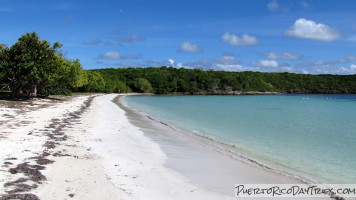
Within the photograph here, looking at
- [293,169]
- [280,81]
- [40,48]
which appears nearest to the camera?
[293,169]

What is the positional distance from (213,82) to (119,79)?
4486 centimetres

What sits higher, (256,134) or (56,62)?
(56,62)

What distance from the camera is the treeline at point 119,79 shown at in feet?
93.6

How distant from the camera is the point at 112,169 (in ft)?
24.9

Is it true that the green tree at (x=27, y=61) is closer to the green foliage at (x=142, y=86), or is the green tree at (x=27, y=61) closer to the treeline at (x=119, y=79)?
the treeline at (x=119, y=79)

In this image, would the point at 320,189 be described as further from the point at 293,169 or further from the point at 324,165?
the point at 324,165

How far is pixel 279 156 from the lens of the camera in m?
11.2

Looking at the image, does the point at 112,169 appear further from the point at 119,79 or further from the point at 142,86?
the point at 119,79

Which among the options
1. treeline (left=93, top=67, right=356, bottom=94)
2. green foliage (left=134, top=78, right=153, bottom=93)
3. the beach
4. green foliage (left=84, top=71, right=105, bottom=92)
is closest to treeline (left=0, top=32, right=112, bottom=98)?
the beach

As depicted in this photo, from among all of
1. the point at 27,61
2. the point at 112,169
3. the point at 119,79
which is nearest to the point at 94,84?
the point at 119,79

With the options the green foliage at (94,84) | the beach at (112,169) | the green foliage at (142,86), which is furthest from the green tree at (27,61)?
the green foliage at (142,86)

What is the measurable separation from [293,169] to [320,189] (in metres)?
2.13

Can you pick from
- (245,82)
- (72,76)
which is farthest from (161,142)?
(245,82)

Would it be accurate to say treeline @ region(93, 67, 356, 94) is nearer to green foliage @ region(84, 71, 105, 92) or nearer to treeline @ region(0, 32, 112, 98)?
green foliage @ region(84, 71, 105, 92)
